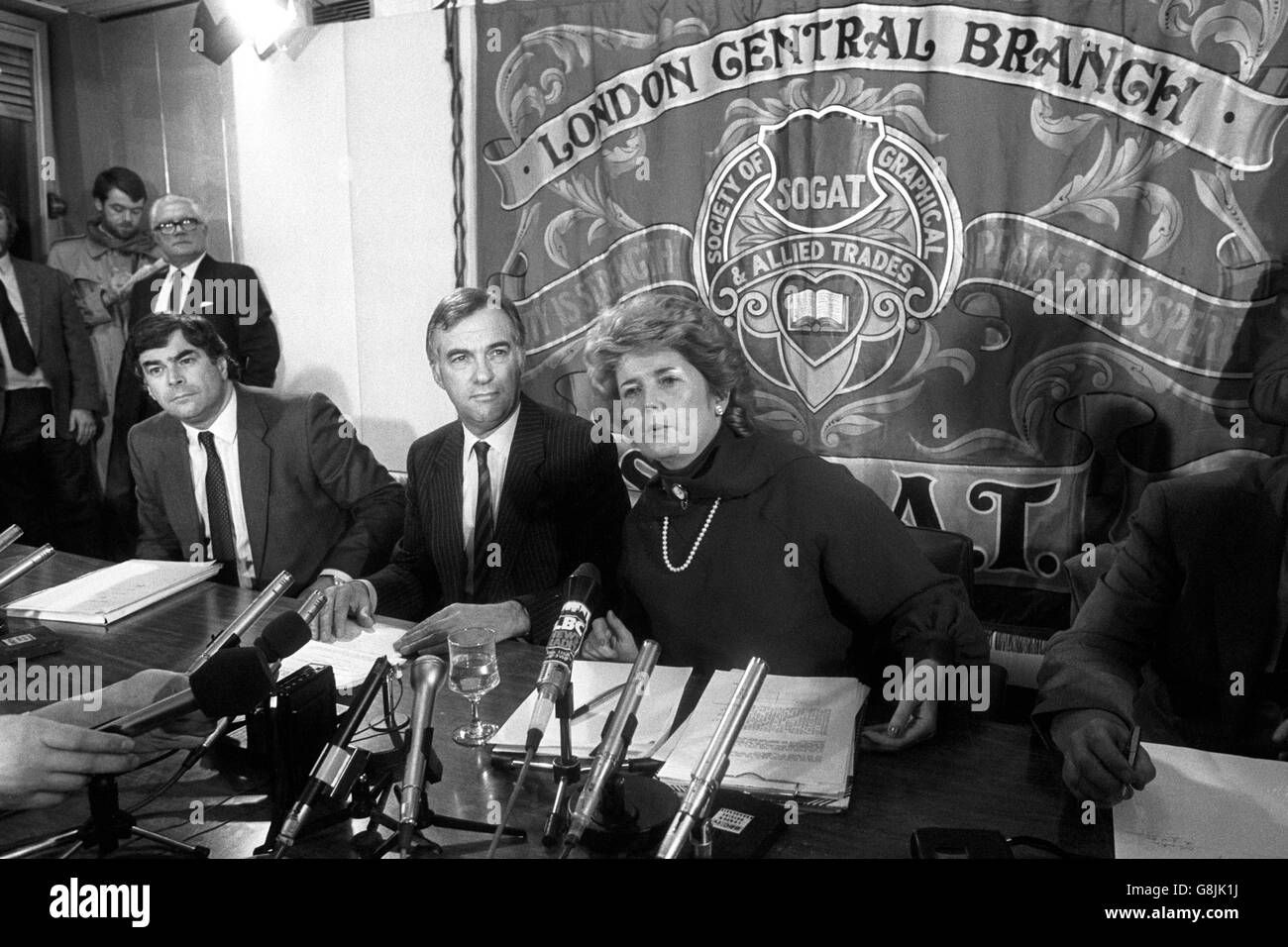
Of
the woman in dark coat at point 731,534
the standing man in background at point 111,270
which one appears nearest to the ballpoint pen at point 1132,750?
the woman in dark coat at point 731,534

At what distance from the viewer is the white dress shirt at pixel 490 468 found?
7.67ft

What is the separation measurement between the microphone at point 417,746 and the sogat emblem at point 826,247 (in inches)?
82.8

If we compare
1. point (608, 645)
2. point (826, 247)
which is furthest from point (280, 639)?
point (826, 247)

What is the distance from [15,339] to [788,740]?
3443 millimetres

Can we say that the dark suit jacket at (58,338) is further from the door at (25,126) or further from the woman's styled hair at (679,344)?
the woman's styled hair at (679,344)

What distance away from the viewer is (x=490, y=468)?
7.75 feet

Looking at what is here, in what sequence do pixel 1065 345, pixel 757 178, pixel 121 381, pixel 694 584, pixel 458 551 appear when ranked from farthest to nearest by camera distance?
pixel 121 381 < pixel 757 178 < pixel 1065 345 < pixel 458 551 < pixel 694 584

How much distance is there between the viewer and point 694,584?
5.87ft

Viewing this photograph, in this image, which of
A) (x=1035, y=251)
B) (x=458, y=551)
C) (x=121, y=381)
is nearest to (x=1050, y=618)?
(x=1035, y=251)

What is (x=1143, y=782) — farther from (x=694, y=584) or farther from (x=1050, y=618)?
(x=1050, y=618)

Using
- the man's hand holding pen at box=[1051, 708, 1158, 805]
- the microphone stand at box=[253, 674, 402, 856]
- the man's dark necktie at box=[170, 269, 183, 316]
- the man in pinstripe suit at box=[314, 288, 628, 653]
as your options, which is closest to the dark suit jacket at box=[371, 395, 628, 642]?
the man in pinstripe suit at box=[314, 288, 628, 653]

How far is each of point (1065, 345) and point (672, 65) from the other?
1.43m

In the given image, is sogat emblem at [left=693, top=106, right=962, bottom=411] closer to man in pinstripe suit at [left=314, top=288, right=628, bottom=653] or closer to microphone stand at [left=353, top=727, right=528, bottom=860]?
man in pinstripe suit at [left=314, top=288, right=628, bottom=653]

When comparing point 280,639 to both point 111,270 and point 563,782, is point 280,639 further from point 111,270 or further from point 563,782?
point 111,270
